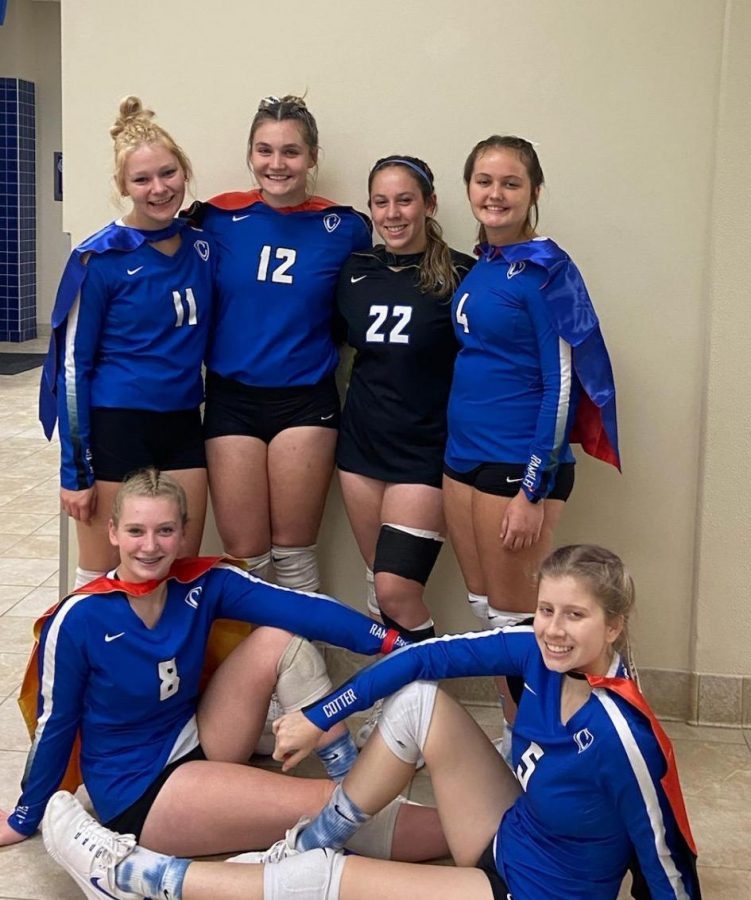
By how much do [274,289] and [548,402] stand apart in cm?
77

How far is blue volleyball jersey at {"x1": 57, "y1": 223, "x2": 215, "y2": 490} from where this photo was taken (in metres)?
2.78

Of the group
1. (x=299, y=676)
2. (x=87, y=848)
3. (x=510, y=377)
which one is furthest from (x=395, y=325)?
(x=87, y=848)

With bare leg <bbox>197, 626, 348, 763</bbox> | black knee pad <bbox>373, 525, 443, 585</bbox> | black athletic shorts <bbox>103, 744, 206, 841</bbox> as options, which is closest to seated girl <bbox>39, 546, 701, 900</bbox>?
black athletic shorts <bbox>103, 744, 206, 841</bbox>

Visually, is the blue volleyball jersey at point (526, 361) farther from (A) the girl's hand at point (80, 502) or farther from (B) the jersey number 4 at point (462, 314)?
(A) the girl's hand at point (80, 502)

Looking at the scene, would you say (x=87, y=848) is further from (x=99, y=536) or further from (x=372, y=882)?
(x=99, y=536)

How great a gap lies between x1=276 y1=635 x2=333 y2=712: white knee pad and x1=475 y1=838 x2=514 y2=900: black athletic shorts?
52cm

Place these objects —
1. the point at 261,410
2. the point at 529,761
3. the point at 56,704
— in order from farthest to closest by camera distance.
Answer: the point at 261,410 → the point at 56,704 → the point at 529,761

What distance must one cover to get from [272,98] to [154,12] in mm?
474

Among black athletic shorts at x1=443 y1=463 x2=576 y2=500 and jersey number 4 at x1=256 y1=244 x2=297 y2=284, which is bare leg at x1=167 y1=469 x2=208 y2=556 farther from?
black athletic shorts at x1=443 y1=463 x2=576 y2=500

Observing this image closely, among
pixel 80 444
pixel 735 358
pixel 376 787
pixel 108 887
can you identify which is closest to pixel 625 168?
pixel 735 358

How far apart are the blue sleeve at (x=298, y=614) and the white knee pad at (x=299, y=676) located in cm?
4

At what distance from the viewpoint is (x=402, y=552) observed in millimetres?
2887

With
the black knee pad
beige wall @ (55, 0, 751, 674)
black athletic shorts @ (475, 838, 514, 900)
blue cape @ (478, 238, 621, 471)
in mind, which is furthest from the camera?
beige wall @ (55, 0, 751, 674)

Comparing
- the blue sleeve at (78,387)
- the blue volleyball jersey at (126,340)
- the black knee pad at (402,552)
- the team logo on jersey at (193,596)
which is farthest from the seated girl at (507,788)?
the blue volleyball jersey at (126,340)
